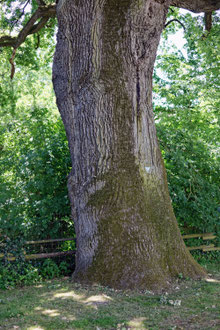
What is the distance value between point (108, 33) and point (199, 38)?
7.97 metres

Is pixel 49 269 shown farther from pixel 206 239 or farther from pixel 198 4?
pixel 198 4

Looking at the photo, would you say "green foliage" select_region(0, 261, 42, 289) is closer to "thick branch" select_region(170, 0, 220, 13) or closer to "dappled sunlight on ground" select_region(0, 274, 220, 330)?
"dappled sunlight on ground" select_region(0, 274, 220, 330)

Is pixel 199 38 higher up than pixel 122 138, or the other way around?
pixel 199 38

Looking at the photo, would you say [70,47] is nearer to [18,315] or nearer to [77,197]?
[77,197]

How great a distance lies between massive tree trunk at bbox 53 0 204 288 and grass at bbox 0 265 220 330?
1.36 feet

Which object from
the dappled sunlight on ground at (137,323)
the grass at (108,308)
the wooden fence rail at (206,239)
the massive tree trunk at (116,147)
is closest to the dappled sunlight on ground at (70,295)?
the grass at (108,308)

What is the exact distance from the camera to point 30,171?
783 centimetres

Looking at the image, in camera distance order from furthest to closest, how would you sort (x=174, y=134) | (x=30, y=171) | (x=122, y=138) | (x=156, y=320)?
1. (x=174, y=134)
2. (x=30, y=171)
3. (x=122, y=138)
4. (x=156, y=320)

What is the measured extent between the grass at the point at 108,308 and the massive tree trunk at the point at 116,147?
415 millimetres

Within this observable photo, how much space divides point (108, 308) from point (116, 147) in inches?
108

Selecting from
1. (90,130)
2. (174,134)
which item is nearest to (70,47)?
(90,130)

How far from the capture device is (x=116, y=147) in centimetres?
645

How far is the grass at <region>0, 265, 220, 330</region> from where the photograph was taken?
14.4ft

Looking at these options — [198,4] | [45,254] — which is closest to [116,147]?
[45,254]
